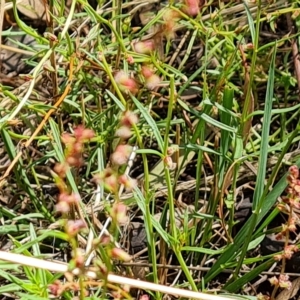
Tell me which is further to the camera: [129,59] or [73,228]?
[129,59]

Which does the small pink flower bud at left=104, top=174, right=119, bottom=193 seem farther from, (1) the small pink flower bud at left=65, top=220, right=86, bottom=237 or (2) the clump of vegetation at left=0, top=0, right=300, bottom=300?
(2) the clump of vegetation at left=0, top=0, right=300, bottom=300

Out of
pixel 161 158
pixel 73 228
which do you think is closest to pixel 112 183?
pixel 73 228

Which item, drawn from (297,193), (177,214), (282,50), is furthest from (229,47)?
(297,193)

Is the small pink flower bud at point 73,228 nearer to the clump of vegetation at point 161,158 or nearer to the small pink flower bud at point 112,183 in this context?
the small pink flower bud at point 112,183

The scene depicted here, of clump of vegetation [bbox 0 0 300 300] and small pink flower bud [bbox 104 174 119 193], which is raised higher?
small pink flower bud [bbox 104 174 119 193]

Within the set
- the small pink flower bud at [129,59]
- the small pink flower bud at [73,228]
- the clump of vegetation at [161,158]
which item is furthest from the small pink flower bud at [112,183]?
the small pink flower bud at [129,59]

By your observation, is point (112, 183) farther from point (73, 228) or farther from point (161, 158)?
point (161, 158)

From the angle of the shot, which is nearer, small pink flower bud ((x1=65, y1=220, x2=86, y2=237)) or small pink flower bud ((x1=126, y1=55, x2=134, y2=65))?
small pink flower bud ((x1=65, y1=220, x2=86, y2=237))

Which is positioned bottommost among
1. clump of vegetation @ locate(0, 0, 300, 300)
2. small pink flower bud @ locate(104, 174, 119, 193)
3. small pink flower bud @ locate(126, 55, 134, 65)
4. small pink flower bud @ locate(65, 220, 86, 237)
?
clump of vegetation @ locate(0, 0, 300, 300)

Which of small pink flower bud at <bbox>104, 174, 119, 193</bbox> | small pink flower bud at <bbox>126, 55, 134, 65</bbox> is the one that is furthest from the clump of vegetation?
small pink flower bud at <bbox>104, 174, 119, 193</bbox>
